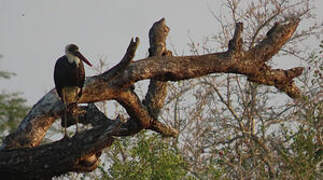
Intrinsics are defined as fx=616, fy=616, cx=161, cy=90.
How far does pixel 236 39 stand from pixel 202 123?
634 centimetres

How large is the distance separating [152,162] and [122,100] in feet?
8.36

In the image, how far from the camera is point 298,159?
26.1 ft

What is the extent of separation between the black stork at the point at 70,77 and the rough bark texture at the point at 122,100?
0.10 m

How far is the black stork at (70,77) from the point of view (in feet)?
23.1

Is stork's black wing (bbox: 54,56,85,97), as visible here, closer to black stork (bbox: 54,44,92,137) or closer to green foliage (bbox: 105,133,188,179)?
black stork (bbox: 54,44,92,137)

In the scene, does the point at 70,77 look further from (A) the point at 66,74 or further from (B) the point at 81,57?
(B) the point at 81,57

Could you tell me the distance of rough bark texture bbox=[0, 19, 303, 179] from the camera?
6438 mm

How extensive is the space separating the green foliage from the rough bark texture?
4.34 ft

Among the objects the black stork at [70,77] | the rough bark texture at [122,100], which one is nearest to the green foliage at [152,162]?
the rough bark texture at [122,100]

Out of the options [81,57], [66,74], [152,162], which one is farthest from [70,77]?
[152,162]

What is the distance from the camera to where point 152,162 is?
9211mm

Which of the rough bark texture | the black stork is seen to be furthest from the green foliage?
the black stork

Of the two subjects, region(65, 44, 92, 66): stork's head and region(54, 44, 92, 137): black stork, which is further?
region(65, 44, 92, 66): stork's head

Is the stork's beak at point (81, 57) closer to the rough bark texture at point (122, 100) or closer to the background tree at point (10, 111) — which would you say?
the rough bark texture at point (122, 100)
